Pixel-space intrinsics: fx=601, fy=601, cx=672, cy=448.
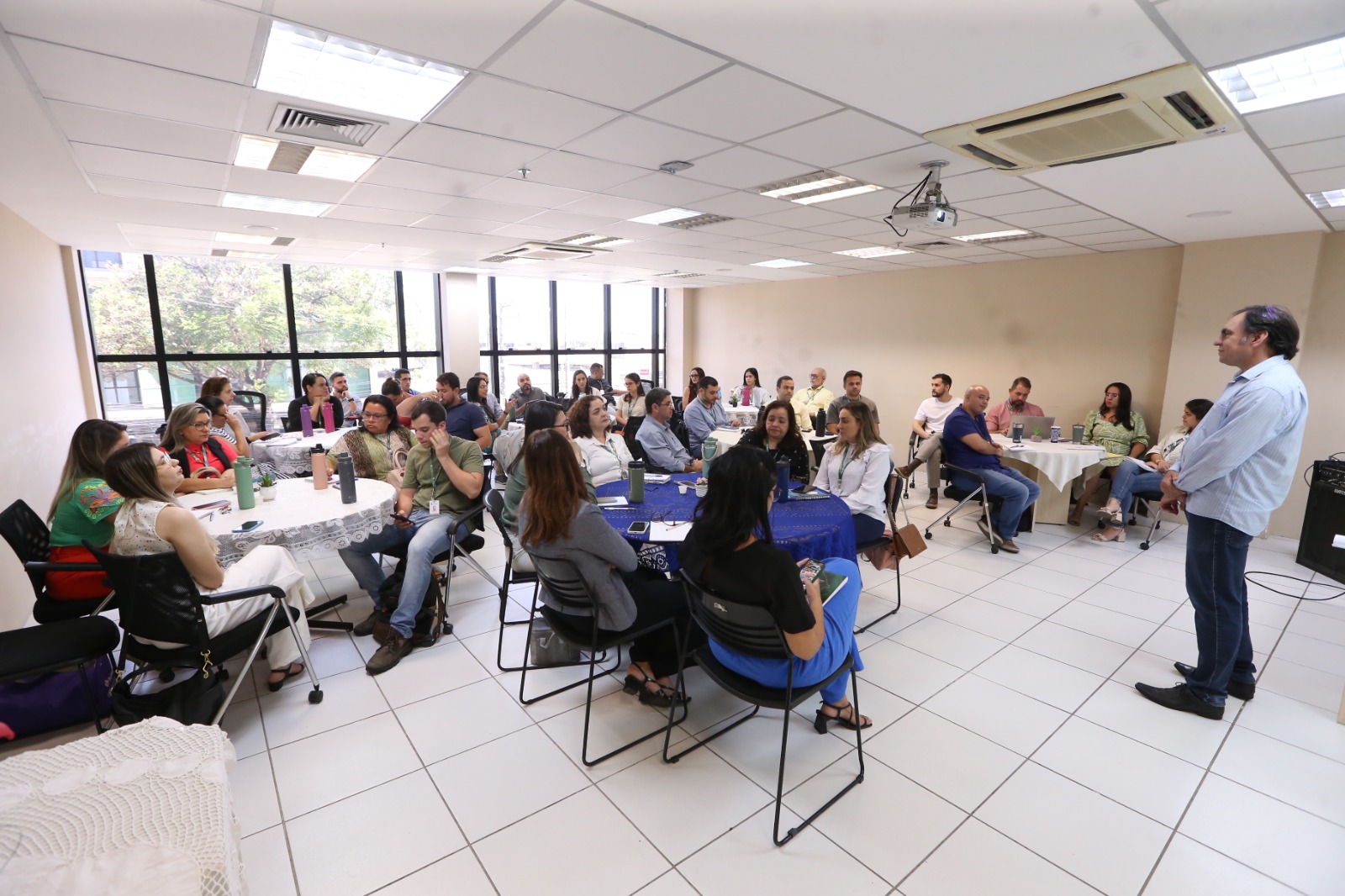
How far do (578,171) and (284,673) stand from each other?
10.2 feet

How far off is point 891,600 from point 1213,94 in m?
2.95

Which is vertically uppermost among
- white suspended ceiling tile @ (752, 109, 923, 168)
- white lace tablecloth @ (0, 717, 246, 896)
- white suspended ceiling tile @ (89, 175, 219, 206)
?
white suspended ceiling tile @ (752, 109, 923, 168)

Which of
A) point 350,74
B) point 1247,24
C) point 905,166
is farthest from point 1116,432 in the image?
point 350,74

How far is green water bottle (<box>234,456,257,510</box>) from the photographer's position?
2.94 meters

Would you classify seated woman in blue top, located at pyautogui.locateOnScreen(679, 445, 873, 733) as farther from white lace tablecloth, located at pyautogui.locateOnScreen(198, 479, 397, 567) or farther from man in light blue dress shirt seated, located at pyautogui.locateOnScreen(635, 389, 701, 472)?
man in light blue dress shirt seated, located at pyautogui.locateOnScreen(635, 389, 701, 472)

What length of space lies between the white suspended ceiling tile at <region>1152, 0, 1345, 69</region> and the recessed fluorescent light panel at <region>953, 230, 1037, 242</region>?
344 centimetres

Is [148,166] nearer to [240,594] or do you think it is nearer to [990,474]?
[240,594]

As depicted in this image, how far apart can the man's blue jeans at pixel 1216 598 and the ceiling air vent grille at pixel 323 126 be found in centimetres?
418

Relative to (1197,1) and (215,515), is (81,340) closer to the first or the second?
(215,515)

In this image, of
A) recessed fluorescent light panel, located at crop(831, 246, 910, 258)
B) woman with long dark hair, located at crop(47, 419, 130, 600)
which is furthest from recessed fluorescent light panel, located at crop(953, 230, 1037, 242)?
woman with long dark hair, located at crop(47, 419, 130, 600)

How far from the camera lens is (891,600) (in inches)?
155

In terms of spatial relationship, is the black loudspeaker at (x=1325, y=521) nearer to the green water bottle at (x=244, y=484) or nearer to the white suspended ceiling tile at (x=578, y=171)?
the white suspended ceiling tile at (x=578, y=171)

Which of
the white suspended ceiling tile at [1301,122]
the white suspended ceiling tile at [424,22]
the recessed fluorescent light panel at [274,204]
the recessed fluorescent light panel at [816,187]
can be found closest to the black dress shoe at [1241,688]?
the white suspended ceiling tile at [1301,122]

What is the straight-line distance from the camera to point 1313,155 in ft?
10.0
